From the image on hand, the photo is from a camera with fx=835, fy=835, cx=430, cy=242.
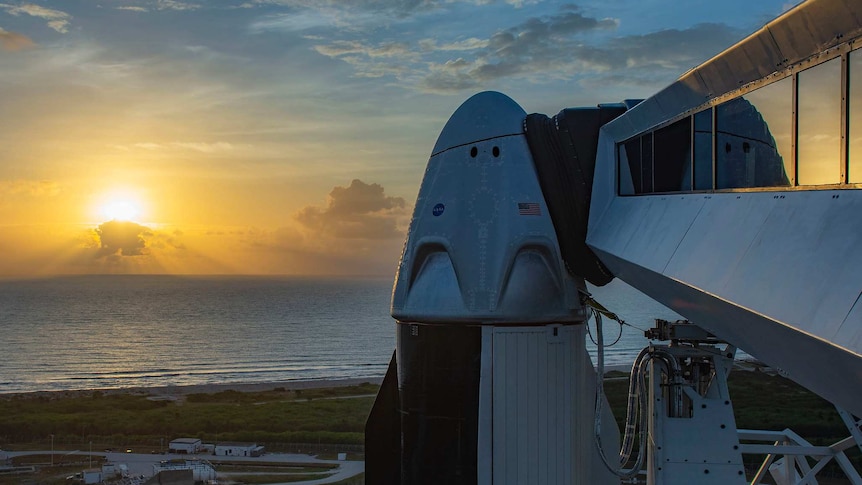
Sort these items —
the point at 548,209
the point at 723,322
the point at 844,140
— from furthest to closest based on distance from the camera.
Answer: the point at 548,209, the point at 723,322, the point at 844,140

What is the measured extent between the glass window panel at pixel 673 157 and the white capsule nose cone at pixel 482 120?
154 inches

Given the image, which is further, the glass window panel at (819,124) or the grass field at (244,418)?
the grass field at (244,418)

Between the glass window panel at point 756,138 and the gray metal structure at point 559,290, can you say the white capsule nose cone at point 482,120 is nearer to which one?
the gray metal structure at point 559,290

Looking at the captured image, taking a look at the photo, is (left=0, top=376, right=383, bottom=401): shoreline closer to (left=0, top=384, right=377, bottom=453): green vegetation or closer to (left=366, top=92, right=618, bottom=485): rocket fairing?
(left=0, top=384, right=377, bottom=453): green vegetation

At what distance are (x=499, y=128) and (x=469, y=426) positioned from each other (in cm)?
507

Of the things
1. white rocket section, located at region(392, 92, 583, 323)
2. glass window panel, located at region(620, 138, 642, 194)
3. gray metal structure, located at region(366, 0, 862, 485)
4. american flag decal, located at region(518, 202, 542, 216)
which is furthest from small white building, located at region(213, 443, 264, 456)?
glass window panel, located at region(620, 138, 642, 194)

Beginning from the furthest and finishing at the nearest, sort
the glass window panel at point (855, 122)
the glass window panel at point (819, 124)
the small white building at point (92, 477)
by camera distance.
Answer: the small white building at point (92, 477), the glass window panel at point (819, 124), the glass window panel at point (855, 122)

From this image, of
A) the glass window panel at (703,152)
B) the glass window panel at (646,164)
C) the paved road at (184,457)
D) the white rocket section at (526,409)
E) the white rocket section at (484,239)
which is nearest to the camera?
the glass window panel at (703,152)

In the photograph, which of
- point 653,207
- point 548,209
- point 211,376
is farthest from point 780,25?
point 211,376

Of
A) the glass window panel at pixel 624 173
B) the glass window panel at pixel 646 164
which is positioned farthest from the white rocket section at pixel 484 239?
the glass window panel at pixel 646 164

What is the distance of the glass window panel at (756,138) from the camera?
7.18m

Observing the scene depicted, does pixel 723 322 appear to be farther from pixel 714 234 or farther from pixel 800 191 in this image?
pixel 800 191

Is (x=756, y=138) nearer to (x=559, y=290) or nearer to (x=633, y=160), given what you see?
(x=633, y=160)

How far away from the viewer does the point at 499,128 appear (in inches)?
569
